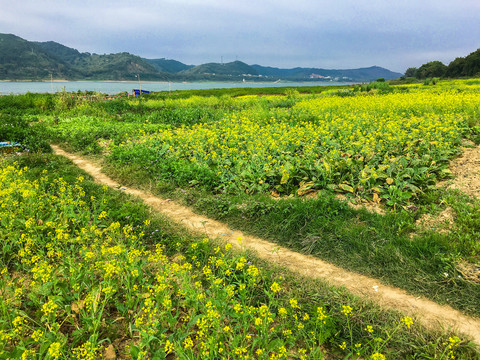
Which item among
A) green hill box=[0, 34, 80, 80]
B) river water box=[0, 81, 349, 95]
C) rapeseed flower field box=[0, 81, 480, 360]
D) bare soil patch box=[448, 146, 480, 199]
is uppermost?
green hill box=[0, 34, 80, 80]

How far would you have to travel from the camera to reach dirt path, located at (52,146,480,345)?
9.70ft

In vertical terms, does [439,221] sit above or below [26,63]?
below

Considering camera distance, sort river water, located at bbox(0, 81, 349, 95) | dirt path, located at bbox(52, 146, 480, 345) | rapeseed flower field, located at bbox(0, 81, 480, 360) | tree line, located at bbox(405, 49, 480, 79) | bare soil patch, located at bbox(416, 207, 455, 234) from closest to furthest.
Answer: rapeseed flower field, located at bbox(0, 81, 480, 360)
dirt path, located at bbox(52, 146, 480, 345)
bare soil patch, located at bbox(416, 207, 455, 234)
river water, located at bbox(0, 81, 349, 95)
tree line, located at bbox(405, 49, 480, 79)

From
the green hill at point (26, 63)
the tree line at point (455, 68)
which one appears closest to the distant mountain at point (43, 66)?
the green hill at point (26, 63)

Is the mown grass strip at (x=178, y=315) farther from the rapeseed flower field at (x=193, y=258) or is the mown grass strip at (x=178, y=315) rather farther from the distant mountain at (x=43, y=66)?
the distant mountain at (x=43, y=66)

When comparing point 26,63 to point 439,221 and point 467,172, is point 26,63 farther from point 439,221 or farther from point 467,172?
point 439,221

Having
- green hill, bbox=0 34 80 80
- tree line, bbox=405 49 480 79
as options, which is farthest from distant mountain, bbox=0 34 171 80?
tree line, bbox=405 49 480 79

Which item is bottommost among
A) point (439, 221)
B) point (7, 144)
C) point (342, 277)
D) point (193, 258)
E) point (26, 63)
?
point (342, 277)

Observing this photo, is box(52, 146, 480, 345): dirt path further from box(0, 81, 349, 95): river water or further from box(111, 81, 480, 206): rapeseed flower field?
box(0, 81, 349, 95): river water

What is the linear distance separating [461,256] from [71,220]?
5.56m

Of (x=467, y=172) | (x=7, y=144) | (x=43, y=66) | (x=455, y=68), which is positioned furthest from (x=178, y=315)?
(x=43, y=66)

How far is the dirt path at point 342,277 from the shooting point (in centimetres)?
296

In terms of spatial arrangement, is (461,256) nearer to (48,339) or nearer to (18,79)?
(48,339)

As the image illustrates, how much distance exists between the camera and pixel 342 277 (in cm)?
369
